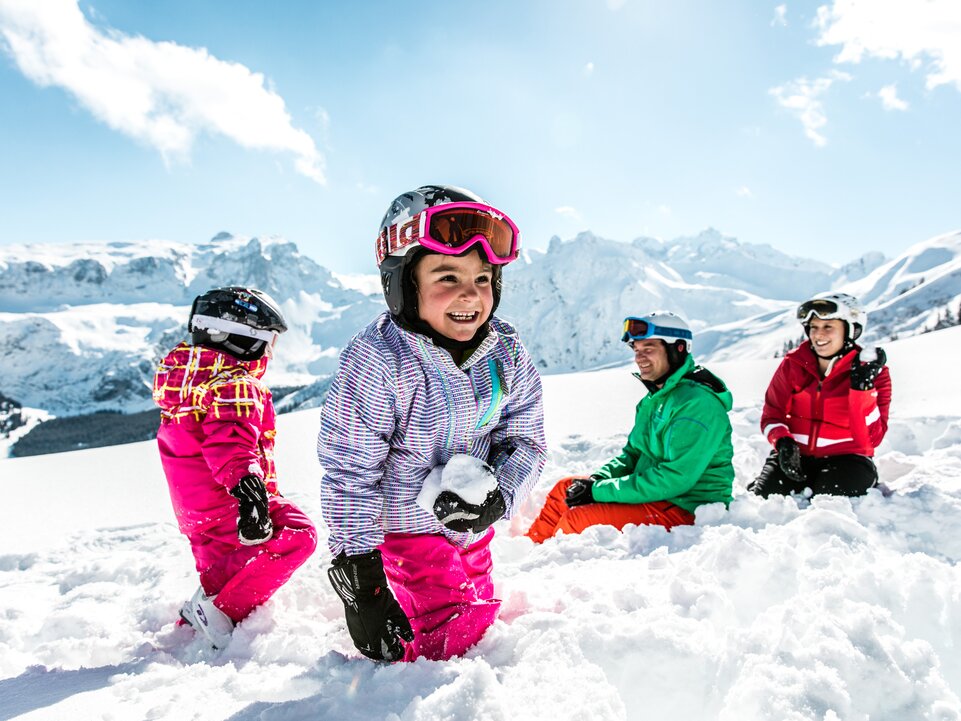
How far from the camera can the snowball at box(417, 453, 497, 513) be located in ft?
7.40

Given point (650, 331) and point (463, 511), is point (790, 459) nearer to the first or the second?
point (650, 331)

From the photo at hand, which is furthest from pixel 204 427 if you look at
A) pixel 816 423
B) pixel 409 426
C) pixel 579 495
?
pixel 816 423

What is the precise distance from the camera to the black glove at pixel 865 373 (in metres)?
4.43

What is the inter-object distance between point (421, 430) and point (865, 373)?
391 centimetres

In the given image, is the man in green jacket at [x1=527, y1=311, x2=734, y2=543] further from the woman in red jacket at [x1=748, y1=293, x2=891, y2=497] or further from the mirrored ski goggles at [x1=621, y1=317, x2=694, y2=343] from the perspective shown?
the woman in red jacket at [x1=748, y1=293, x2=891, y2=497]

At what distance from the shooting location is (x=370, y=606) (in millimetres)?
2213

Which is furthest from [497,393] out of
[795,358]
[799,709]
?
[795,358]

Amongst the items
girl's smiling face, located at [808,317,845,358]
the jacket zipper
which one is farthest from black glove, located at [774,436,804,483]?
girl's smiling face, located at [808,317,845,358]

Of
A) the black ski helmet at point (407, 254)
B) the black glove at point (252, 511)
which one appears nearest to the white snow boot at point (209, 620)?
the black glove at point (252, 511)

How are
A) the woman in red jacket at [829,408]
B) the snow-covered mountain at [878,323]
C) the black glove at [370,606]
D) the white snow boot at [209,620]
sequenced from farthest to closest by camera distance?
the snow-covered mountain at [878,323], the woman in red jacket at [829,408], the white snow boot at [209,620], the black glove at [370,606]

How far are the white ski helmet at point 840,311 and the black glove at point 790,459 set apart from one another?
1.03 meters

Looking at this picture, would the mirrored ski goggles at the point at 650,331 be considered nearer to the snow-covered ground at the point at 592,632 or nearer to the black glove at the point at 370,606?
the snow-covered ground at the point at 592,632

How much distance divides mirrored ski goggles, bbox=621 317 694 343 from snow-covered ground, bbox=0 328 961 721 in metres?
1.28

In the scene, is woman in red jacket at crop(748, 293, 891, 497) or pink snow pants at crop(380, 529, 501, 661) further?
woman in red jacket at crop(748, 293, 891, 497)
